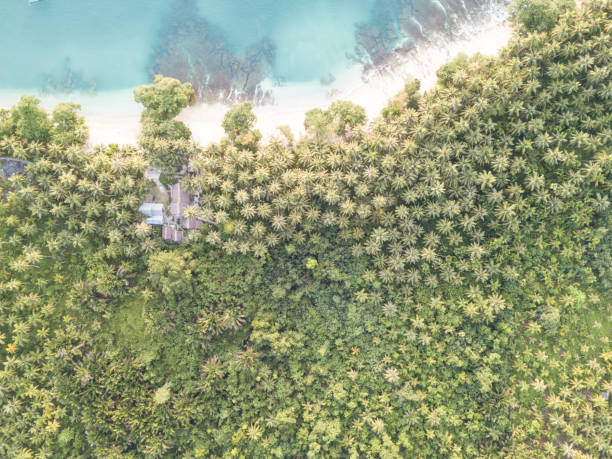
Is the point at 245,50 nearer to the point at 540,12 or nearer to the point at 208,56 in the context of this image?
the point at 208,56

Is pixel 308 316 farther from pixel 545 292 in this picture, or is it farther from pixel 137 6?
pixel 137 6

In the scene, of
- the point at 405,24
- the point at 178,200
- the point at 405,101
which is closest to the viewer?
the point at 178,200

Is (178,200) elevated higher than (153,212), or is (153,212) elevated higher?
(178,200)

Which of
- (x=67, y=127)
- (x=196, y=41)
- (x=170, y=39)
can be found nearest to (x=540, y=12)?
(x=196, y=41)

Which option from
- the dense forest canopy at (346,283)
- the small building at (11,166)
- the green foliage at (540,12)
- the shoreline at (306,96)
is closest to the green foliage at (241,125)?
the dense forest canopy at (346,283)

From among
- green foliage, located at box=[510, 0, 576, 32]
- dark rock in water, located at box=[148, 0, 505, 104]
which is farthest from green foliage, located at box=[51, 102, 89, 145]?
green foliage, located at box=[510, 0, 576, 32]
